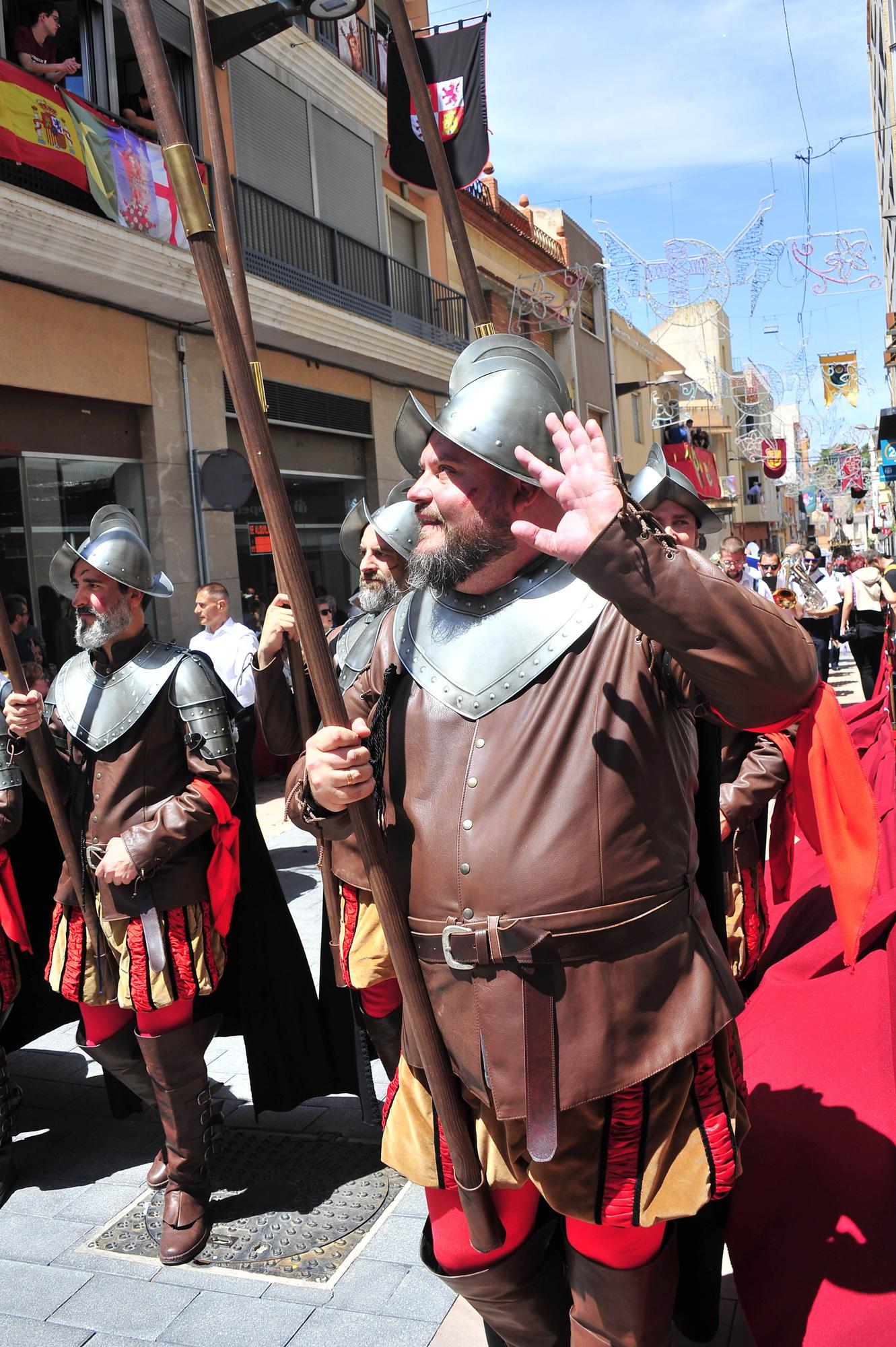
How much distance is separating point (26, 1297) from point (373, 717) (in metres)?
1.80

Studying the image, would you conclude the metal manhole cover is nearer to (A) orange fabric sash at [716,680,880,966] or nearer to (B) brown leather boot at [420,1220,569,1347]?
(B) brown leather boot at [420,1220,569,1347]

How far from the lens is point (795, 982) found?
291 centimetres

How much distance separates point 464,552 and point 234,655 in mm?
4906

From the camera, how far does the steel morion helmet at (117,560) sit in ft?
10.3

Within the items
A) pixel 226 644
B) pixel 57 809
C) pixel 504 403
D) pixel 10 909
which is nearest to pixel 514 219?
pixel 226 644

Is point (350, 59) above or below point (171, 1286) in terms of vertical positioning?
above

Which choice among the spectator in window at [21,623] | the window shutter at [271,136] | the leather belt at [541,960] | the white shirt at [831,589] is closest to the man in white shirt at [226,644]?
the spectator in window at [21,623]

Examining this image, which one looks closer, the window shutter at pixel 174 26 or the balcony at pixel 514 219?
the window shutter at pixel 174 26

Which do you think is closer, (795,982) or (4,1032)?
(795,982)

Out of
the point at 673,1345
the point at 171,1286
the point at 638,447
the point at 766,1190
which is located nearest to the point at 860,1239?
the point at 766,1190

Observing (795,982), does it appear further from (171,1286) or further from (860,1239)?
(171,1286)

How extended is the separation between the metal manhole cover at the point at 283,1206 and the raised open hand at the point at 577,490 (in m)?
2.07

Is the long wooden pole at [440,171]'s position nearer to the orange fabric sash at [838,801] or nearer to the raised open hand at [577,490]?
the raised open hand at [577,490]

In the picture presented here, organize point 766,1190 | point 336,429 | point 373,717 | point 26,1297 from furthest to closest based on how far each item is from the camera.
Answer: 1. point 336,429
2. point 26,1297
3. point 766,1190
4. point 373,717
